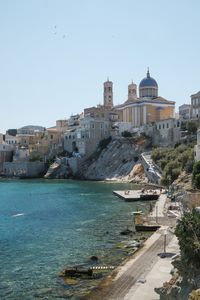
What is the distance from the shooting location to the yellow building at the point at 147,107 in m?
97.7

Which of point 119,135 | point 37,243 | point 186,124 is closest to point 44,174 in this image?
point 119,135

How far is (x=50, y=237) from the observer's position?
32.1 meters

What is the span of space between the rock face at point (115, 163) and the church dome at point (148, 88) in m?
13.4

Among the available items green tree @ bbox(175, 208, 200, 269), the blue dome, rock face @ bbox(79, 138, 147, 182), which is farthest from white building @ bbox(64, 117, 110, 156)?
green tree @ bbox(175, 208, 200, 269)

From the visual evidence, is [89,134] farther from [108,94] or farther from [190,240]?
[190,240]

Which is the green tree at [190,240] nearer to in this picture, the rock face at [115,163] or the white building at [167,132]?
the rock face at [115,163]

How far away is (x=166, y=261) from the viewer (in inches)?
893

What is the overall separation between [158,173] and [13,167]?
4409 centimetres

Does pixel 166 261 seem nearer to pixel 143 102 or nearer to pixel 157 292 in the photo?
pixel 157 292

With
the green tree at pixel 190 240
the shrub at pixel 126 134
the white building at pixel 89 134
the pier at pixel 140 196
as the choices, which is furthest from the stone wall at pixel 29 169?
the green tree at pixel 190 240

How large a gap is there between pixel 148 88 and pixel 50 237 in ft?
241

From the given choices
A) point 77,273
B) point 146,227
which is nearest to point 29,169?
point 146,227

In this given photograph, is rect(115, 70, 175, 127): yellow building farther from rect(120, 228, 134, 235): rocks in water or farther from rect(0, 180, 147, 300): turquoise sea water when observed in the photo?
rect(120, 228, 134, 235): rocks in water

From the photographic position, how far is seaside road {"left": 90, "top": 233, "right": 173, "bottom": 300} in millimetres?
18891
